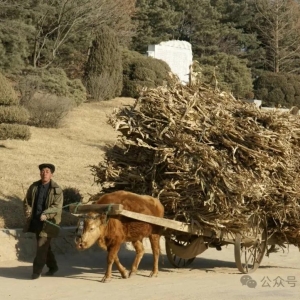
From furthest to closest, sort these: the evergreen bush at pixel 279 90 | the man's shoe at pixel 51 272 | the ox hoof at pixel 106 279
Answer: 1. the evergreen bush at pixel 279 90
2. the man's shoe at pixel 51 272
3. the ox hoof at pixel 106 279

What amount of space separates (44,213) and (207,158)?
2.44m

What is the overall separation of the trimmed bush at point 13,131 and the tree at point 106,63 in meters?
11.8

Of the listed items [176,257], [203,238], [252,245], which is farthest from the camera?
[176,257]

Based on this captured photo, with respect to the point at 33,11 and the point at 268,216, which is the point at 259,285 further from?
the point at 33,11

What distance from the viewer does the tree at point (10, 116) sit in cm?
1917

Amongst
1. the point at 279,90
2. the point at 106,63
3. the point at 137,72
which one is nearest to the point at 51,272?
the point at 106,63

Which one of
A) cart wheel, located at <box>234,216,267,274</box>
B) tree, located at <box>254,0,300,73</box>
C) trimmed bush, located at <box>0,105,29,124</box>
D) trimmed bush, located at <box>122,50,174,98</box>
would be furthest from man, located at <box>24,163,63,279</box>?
tree, located at <box>254,0,300,73</box>

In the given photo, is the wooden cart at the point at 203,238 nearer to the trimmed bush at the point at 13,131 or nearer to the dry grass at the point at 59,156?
the dry grass at the point at 59,156

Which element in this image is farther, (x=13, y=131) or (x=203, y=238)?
(x=13, y=131)

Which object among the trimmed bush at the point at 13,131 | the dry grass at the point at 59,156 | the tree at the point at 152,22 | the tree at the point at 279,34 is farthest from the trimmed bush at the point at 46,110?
the tree at the point at 279,34

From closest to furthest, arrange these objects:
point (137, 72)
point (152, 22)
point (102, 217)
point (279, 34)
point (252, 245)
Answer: point (102, 217), point (252, 245), point (137, 72), point (152, 22), point (279, 34)

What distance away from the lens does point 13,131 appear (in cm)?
1948

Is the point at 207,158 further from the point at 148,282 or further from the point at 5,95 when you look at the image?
the point at 5,95

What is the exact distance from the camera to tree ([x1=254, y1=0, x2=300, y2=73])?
51438 mm
